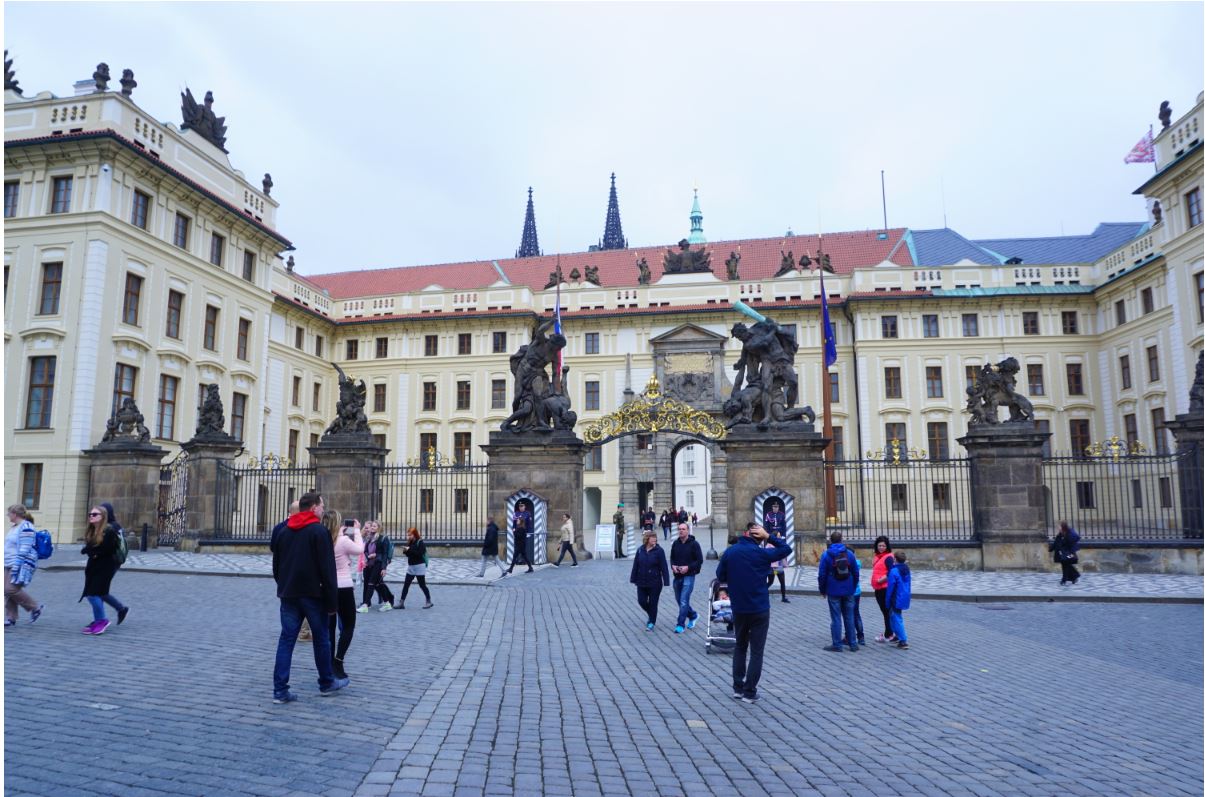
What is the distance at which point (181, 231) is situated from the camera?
32.0 metres

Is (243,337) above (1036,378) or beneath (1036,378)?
above

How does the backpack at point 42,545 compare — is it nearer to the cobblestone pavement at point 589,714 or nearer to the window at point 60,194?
the cobblestone pavement at point 589,714

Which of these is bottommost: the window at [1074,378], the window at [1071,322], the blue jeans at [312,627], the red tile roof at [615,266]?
the blue jeans at [312,627]

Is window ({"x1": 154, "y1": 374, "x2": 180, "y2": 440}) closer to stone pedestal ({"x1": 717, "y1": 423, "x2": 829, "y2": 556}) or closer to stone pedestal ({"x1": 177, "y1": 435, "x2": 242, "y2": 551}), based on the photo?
stone pedestal ({"x1": 177, "y1": 435, "x2": 242, "y2": 551})

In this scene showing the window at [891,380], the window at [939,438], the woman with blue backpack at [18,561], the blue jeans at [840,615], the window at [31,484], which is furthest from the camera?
the window at [891,380]

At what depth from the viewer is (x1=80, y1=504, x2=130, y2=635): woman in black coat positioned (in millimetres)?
9289

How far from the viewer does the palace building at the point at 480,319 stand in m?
27.7

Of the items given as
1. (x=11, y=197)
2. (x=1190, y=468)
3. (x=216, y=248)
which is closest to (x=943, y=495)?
(x=1190, y=468)

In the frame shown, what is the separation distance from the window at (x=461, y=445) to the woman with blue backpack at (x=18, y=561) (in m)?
35.2

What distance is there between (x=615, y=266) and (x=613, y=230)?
46.7 meters

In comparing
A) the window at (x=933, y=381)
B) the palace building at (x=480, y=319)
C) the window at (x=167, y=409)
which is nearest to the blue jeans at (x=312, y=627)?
the palace building at (x=480, y=319)

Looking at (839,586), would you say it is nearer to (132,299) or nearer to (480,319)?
(132,299)

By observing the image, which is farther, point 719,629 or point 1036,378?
point 1036,378

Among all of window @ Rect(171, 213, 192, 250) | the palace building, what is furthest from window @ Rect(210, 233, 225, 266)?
window @ Rect(171, 213, 192, 250)
